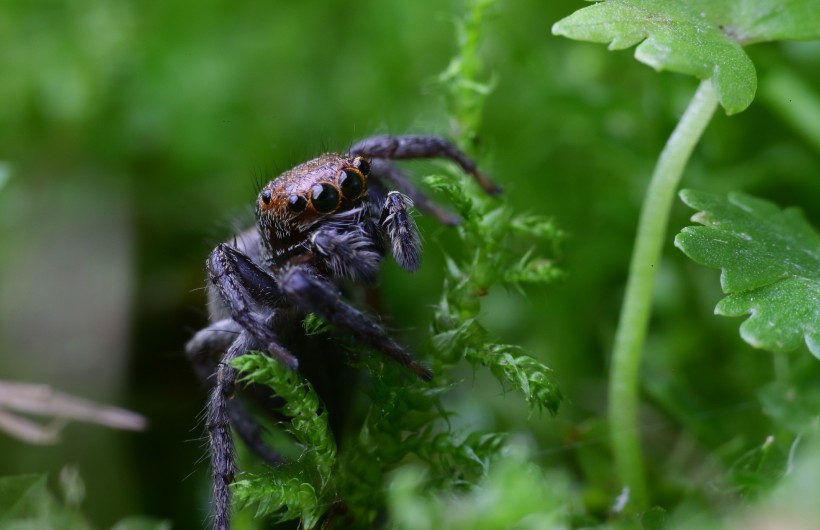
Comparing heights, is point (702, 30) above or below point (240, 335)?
above

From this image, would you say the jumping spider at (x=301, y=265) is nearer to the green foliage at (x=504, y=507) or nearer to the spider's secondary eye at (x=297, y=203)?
the spider's secondary eye at (x=297, y=203)

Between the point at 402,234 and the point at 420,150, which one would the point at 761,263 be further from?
the point at 420,150

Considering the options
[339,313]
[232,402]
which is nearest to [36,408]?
[232,402]

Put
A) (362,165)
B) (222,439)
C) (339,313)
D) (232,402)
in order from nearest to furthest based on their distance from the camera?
(339,313) < (222,439) < (362,165) < (232,402)

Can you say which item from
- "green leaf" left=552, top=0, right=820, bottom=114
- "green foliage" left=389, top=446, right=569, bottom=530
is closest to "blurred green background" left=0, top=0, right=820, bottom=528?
"green leaf" left=552, top=0, right=820, bottom=114

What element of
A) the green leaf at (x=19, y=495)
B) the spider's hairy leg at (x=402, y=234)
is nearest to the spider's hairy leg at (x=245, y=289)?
the spider's hairy leg at (x=402, y=234)

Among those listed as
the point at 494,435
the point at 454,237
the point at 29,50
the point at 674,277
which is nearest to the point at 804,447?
the point at 494,435
